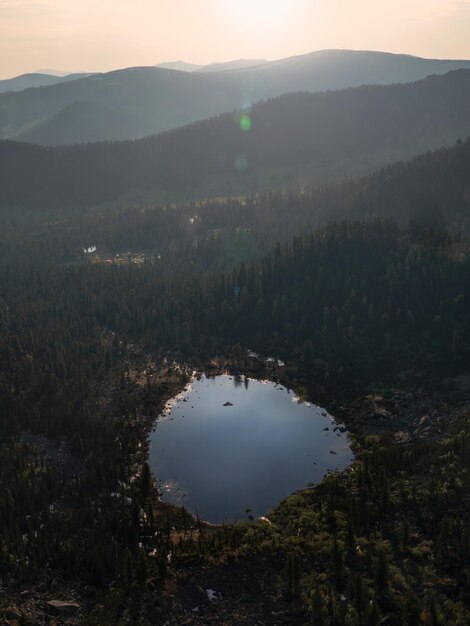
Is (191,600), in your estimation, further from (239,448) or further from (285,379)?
(285,379)

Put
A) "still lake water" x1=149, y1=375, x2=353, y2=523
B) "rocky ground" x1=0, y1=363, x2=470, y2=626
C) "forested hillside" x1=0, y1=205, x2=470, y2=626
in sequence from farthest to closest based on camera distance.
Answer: "still lake water" x1=149, y1=375, x2=353, y2=523, "forested hillside" x1=0, y1=205, x2=470, y2=626, "rocky ground" x1=0, y1=363, x2=470, y2=626

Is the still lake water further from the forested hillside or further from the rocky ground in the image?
the rocky ground

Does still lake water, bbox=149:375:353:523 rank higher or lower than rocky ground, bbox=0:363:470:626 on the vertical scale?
lower

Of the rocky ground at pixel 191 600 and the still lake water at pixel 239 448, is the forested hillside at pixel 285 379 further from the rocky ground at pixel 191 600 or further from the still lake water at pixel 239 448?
the still lake water at pixel 239 448

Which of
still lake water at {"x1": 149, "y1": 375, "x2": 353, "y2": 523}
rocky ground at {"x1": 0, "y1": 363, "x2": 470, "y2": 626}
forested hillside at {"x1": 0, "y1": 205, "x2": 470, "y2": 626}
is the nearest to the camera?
rocky ground at {"x1": 0, "y1": 363, "x2": 470, "y2": 626}

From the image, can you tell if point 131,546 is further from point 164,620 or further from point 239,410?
point 239,410

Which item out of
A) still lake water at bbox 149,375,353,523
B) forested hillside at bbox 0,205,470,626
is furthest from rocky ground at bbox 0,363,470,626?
still lake water at bbox 149,375,353,523

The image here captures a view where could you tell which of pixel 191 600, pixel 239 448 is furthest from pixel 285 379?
pixel 191 600

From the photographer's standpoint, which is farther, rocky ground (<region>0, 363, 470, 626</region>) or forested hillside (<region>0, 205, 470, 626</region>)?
forested hillside (<region>0, 205, 470, 626</region>)

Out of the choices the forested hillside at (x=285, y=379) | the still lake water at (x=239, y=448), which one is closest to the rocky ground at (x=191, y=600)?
the forested hillside at (x=285, y=379)

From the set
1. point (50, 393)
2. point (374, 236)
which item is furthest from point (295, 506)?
point (374, 236)
